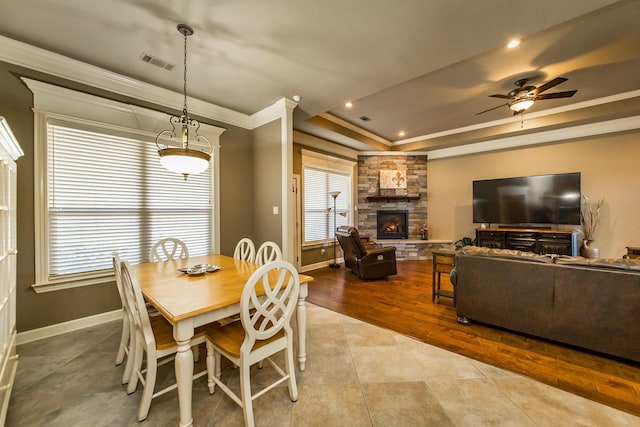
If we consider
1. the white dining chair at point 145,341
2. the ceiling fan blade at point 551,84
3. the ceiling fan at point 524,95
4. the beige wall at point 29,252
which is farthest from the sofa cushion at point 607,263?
the beige wall at point 29,252

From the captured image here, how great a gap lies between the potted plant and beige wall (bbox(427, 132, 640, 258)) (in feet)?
0.26

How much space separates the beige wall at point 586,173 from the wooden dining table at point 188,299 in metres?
5.47

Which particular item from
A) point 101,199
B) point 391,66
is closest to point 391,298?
point 391,66

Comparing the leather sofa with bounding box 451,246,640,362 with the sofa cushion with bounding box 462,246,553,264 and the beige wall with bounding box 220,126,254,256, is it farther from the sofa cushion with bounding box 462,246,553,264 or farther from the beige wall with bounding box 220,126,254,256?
the beige wall with bounding box 220,126,254,256

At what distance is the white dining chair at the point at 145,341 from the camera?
4.69ft

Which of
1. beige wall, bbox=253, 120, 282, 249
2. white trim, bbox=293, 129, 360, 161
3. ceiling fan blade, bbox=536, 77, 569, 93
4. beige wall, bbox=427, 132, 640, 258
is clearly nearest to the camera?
ceiling fan blade, bbox=536, 77, 569, 93

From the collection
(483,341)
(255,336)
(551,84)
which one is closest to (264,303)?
(255,336)

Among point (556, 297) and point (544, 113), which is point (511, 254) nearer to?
point (556, 297)

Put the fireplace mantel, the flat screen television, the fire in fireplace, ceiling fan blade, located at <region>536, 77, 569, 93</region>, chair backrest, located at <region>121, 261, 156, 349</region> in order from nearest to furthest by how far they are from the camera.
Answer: chair backrest, located at <region>121, 261, 156, 349</region> < ceiling fan blade, located at <region>536, 77, 569, 93</region> < the flat screen television < the fireplace mantel < the fire in fireplace

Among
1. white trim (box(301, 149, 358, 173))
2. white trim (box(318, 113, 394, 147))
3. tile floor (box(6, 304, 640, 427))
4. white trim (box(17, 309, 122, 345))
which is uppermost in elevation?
white trim (box(318, 113, 394, 147))

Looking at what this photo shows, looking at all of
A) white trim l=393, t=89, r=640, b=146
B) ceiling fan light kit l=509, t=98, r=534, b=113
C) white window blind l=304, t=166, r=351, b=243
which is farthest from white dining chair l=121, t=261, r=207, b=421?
white trim l=393, t=89, r=640, b=146

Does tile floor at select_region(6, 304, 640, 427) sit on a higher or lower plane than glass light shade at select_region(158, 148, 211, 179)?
lower

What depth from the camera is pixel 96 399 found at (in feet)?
5.43

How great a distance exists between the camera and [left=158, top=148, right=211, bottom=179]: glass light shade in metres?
1.89
